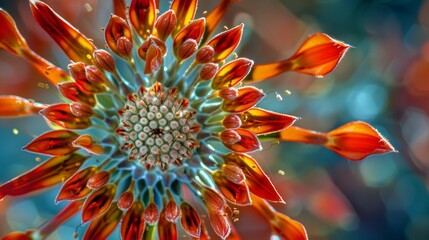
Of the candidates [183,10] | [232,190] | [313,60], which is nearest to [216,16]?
[183,10]

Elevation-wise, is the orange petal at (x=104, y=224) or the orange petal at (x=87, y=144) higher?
the orange petal at (x=87, y=144)

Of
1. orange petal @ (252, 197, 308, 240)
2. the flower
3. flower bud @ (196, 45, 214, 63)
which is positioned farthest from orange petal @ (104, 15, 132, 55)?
orange petal @ (252, 197, 308, 240)

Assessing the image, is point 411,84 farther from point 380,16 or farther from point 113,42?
point 113,42

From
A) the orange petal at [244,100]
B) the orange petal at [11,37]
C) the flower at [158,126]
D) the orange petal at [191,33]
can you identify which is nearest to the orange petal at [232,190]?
the flower at [158,126]

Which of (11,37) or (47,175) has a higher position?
(11,37)

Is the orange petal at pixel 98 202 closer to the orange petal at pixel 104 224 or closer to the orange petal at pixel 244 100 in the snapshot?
the orange petal at pixel 104 224

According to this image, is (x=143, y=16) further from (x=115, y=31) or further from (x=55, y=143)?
(x=55, y=143)

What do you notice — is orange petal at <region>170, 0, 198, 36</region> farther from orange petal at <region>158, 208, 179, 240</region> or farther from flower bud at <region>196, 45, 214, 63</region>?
orange petal at <region>158, 208, 179, 240</region>
